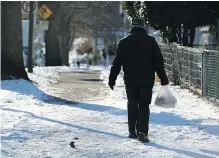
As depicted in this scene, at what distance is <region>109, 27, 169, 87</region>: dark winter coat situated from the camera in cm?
758

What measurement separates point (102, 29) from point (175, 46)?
33.4 meters

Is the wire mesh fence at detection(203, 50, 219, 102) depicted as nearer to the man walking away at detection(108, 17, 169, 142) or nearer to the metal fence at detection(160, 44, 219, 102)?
the metal fence at detection(160, 44, 219, 102)

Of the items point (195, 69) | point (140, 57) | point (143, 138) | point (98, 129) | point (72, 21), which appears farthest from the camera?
point (72, 21)

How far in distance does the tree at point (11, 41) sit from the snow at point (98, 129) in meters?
3.70

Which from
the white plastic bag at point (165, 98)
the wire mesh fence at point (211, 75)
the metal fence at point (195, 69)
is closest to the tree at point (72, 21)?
the metal fence at point (195, 69)

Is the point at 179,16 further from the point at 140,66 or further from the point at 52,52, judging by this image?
the point at 52,52

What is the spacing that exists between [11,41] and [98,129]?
8500 millimetres

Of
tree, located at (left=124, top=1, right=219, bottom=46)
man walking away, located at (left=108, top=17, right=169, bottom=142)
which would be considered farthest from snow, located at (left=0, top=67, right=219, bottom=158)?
tree, located at (left=124, top=1, right=219, bottom=46)

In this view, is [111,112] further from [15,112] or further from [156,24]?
[156,24]

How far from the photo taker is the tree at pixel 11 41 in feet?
53.7

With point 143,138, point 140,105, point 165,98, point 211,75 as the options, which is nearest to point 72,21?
point 211,75

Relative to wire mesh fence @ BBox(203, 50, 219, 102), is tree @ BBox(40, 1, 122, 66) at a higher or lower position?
higher

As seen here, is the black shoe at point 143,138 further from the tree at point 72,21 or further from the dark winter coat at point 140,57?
the tree at point 72,21

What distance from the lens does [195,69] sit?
13.7 meters
